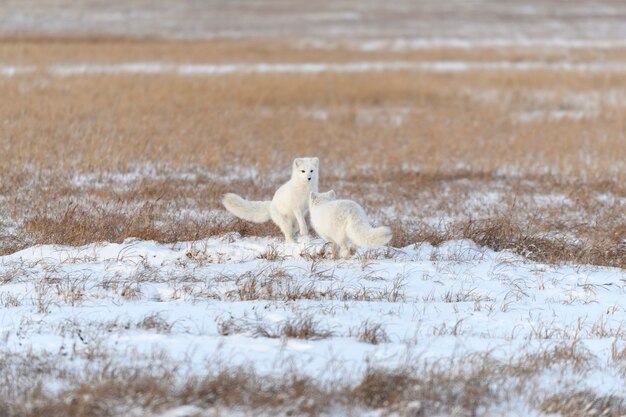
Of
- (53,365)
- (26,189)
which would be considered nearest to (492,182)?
(26,189)

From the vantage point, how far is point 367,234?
7.79 metres

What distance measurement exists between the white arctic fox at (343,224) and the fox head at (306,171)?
0.26m

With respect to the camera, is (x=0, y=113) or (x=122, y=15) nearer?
(x=0, y=113)

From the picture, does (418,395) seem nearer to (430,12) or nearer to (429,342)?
(429,342)

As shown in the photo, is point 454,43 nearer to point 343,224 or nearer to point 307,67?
point 307,67

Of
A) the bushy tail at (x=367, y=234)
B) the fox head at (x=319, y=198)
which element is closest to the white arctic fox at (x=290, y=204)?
the fox head at (x=319, y=198)

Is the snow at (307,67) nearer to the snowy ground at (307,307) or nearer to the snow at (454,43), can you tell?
the snow at (454,43)

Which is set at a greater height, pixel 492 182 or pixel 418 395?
pixel 418 395

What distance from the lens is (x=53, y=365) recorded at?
532 cm

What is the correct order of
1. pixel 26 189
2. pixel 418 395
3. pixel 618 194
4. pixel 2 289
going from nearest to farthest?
pixel 418 395, pixel 2 289, pixel 26 189, pixel 618 194

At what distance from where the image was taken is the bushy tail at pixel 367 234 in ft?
25.0

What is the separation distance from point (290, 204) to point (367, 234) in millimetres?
1282

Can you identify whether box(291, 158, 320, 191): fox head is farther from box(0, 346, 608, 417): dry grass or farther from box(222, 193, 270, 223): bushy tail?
box(0, 346, 608, 417): dry grass

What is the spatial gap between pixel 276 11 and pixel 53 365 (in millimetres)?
59289
